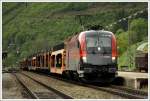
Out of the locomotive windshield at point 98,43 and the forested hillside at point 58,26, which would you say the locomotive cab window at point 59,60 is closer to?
the locomotive windshield at point 98,43

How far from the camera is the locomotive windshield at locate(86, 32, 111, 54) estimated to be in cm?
2861

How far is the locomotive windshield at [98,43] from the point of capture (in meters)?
28.6

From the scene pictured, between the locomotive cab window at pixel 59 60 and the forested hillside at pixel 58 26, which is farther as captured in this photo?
the forested hillside at pixel 58 26

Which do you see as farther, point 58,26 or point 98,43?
point 58,26

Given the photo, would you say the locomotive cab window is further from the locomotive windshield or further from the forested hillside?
the forested hillside

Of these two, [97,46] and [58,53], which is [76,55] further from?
[58,53]

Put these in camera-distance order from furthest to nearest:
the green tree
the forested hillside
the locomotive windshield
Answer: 1. the forested hillside
2. the green tree
3. the locomotive windshield

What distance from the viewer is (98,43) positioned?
2905 cm

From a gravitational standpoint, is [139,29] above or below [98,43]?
above

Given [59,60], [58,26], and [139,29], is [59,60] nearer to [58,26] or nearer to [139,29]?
[139,29]

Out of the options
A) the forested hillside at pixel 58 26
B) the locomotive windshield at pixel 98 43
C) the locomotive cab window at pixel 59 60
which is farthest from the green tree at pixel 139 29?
the locomotive windshield at pixel 98 43

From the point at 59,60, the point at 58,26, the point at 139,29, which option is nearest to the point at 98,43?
the point at 59,60

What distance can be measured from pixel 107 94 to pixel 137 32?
8511 cm

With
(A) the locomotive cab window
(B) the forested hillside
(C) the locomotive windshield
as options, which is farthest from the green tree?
(C) the locomotive windshield
